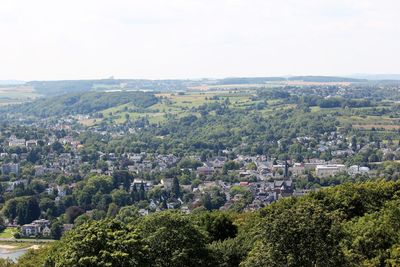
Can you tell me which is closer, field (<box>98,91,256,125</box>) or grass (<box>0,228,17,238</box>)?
grass (<box>0,228,17,238</box>)

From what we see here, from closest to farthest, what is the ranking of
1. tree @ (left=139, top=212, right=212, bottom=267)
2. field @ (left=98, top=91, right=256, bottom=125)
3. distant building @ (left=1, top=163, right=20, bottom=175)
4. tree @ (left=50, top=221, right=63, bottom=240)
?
tree @ (left=139, top=212, right=212, bottom=267) < tree @ (left=50, top=221, right=63, bottom=240) < distant building @ (left=1, top=163, right=20, bottom=175) < field @ (left=98, top=91, right=256, bottom=125)

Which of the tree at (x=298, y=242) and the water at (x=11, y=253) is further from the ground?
the tree at (x=298, y=242)

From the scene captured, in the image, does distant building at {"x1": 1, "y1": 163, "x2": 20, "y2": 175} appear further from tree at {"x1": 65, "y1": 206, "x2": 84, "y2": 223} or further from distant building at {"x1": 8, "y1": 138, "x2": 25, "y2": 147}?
tree at {"x1": 65, "y1": 206, "x2": 84, "y2": 223}

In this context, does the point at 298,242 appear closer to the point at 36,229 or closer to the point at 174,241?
the point at 174,241

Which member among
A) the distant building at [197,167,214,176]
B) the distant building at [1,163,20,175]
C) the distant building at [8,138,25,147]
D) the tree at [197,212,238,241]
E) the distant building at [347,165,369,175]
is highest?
the tree at [197,212,238,241]

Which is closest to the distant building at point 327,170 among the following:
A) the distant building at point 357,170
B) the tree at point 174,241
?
the distant building at point 357,170

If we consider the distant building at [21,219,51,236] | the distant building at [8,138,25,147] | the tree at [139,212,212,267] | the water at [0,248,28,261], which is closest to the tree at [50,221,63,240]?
the distant building at [21,219,51,236]

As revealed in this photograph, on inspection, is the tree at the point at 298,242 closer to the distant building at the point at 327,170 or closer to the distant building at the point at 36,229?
the distant building at the point at 36,229

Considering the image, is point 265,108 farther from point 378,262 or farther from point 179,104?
point 378,262

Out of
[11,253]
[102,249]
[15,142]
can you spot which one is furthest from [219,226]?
[15,142]


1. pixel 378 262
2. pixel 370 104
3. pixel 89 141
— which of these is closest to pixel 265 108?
pixel 370 104

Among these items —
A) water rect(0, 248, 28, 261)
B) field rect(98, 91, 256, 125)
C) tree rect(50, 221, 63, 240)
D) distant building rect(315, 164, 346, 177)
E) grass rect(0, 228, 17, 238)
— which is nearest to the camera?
water rect(0, 248, 28, 261)
